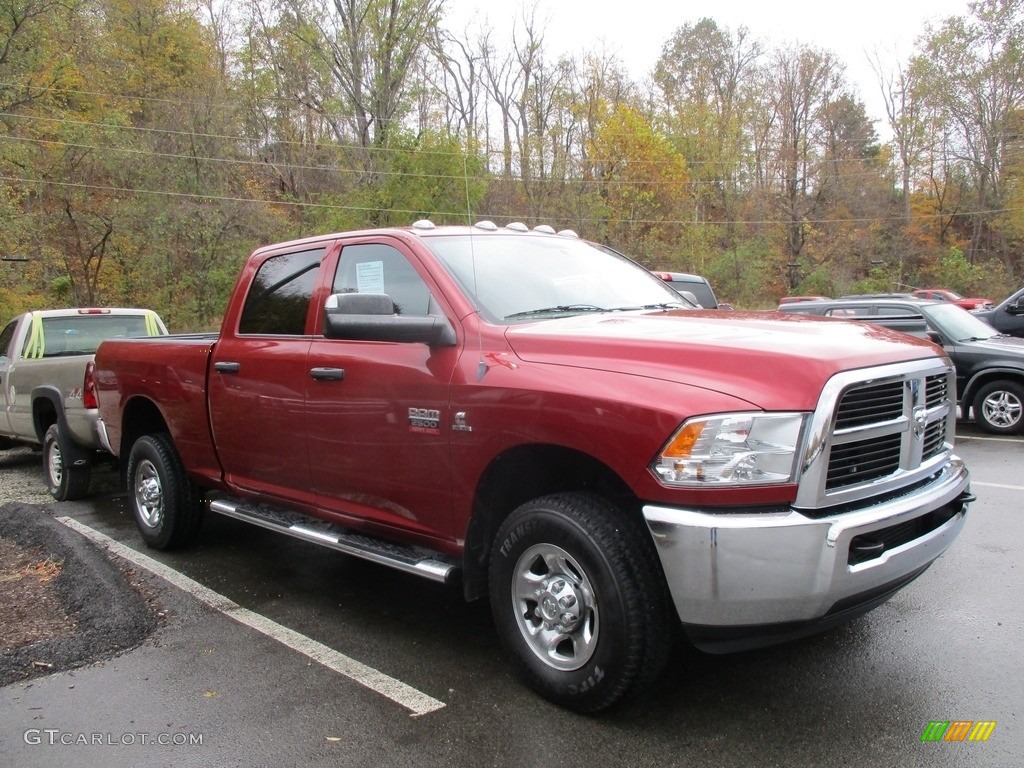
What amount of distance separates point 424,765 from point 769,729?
1331 mm

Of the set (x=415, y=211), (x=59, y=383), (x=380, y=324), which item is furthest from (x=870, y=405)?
(x=415, y=211)

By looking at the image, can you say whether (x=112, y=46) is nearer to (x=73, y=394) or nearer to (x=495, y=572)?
(x=73, y=394)

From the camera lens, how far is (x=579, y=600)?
10.8ft

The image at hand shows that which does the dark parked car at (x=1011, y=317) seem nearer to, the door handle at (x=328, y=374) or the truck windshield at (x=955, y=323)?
the truck windshield at (x=955, y=323)

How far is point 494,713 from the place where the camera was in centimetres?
339

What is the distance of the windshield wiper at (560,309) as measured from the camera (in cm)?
398

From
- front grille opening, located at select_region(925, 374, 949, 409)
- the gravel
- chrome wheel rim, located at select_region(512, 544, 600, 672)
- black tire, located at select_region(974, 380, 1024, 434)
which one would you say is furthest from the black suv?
the gravel

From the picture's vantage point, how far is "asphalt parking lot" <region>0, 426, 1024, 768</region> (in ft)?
10.2

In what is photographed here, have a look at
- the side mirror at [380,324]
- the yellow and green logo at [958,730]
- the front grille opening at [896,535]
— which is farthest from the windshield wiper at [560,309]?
the yellow and green logo at [958,730]

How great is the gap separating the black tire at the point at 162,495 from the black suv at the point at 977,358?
7.46 m

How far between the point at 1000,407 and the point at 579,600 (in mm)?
8783

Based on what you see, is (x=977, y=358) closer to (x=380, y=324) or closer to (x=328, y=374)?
Answer: (x=328, y=374)

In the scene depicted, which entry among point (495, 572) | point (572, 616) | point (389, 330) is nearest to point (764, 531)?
point (572, 616)

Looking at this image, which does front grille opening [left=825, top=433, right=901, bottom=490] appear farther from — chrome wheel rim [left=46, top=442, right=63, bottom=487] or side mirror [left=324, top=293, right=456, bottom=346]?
chrome wheel rim [left=46, top=442, right=63, bottom=487]
